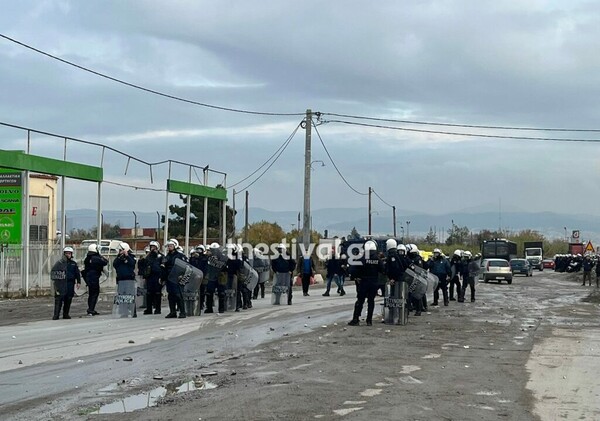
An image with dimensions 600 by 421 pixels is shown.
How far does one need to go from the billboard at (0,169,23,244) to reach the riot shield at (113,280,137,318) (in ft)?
47.6

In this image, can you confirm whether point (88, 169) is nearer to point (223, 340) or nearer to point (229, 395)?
point (223, 340)

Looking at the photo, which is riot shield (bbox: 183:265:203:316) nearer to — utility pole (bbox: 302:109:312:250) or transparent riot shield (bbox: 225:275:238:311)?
transparent riot shield (bbox: 225:275:238:311)

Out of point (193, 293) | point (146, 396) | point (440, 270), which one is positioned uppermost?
point (440, 270)

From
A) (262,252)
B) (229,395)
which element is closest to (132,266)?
(262,252)

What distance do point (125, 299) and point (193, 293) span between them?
1658 millimetres

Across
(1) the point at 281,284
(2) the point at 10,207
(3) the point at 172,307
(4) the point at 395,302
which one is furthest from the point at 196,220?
(4) the point at 395,302

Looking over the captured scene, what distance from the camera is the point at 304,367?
12508mm

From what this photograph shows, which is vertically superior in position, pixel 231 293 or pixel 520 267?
pixel 520 267

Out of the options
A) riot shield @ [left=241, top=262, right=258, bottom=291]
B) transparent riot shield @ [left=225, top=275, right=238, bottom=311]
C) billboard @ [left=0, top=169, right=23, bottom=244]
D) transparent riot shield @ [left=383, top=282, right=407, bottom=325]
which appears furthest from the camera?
billboard @ [left=0, top=169, right=23, bottom=244]

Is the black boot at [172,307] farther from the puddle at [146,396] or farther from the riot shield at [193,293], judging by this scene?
the puddle at [146,396]

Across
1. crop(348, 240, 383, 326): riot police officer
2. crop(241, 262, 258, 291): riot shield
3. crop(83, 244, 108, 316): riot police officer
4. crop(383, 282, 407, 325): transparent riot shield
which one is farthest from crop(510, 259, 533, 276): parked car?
crop(348, 240, 383, 326): riot police officer

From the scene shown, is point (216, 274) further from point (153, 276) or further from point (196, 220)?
point (196, 220)

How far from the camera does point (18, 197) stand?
34938 mm

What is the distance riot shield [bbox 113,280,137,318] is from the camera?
2167 cm
